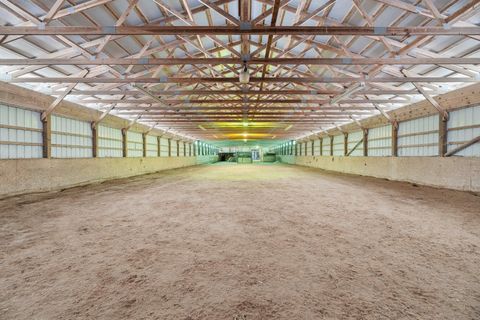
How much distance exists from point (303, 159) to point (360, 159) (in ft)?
53.2

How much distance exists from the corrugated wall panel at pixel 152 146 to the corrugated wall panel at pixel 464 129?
22.1 m

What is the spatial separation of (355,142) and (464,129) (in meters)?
10.1

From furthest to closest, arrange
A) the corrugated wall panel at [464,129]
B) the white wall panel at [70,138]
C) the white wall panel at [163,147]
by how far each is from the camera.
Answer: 1. the white wall panel at [163,147]
2. the white wall panel at [70,138]
3. the corrugated wall panel at [464,129]

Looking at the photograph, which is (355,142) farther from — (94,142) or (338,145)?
(94,142)

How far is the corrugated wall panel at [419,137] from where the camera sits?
11141 millimetres

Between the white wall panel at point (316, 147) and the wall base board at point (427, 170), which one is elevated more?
the white wall panel at point (316, 147)

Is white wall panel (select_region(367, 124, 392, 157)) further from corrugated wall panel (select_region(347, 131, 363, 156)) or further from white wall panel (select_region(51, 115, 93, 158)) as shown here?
white wall panel (select_region(51, 115, 93, 158))

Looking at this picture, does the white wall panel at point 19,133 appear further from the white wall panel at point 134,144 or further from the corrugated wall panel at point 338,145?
the corrugated wall panel at point 338,145

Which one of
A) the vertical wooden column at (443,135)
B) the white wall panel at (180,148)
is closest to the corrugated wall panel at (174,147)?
the white wall panel at (180,148)

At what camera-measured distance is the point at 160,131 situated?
77.9 feet

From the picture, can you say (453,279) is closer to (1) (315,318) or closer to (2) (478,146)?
(1) (315,318)

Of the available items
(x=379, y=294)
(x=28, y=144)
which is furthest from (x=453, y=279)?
(x=28, y=144)

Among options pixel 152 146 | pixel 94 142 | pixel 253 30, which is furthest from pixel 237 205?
pixel 152 146

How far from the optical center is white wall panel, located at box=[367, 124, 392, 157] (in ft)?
48.9
